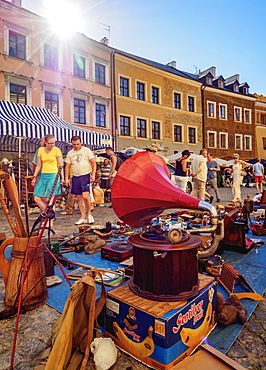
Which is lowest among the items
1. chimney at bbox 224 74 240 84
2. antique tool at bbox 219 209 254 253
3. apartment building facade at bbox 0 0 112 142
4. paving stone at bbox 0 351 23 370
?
paving stone at bbox 0 351 23 370

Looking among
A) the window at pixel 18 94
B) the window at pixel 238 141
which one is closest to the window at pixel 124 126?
the window at pixel 18 94

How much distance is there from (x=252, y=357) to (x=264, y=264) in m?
1.90

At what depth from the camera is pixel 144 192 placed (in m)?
1.79

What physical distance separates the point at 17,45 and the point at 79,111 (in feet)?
15.3

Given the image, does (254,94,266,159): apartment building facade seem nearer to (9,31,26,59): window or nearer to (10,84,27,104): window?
(10,84,27,104): window

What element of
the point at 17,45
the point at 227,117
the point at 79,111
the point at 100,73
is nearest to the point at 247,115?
the point at 227,117

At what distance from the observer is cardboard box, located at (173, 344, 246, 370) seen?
1.37 metres

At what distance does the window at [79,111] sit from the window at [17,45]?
373 cm

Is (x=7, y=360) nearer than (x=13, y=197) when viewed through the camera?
Yes

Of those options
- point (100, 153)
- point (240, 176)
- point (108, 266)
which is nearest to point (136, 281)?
point (108, 266)

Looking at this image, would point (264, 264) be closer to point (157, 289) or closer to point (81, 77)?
point (157, 289)

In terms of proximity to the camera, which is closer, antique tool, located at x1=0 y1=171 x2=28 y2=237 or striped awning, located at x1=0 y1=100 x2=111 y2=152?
antique tool, located at x1=0 y1=171 x2=28 y2=237

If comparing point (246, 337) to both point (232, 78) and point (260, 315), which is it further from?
point (232, 78)

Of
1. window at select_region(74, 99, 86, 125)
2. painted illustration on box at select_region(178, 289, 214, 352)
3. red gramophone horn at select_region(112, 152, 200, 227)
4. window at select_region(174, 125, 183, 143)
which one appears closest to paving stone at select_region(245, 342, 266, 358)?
painted illustration on box at select_region(178, 289, 214, 352)
